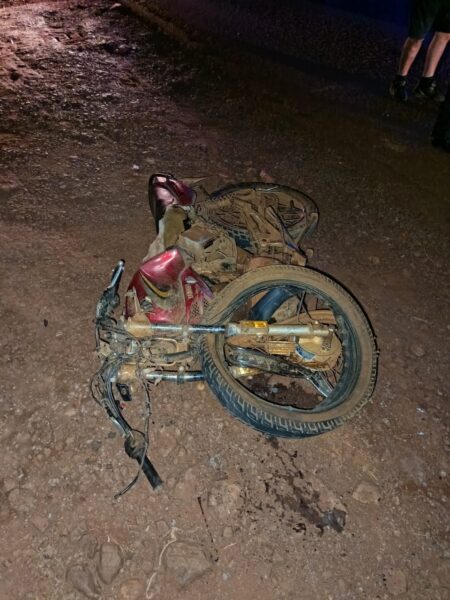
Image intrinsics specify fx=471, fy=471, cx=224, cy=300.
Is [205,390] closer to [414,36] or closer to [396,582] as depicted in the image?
[396,582]

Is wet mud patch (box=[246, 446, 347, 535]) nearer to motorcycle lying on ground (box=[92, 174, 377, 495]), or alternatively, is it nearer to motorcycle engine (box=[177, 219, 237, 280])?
motorcycle lying on ground (box=[92, 174, 377, 495])

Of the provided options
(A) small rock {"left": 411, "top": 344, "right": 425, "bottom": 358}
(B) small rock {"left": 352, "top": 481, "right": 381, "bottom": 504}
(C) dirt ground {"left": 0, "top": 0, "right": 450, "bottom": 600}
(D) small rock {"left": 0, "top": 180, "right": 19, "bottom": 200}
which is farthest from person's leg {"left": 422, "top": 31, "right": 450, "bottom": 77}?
(B) small rock {"left": 352, "top": 481, "right": 381, "bottom": 504}

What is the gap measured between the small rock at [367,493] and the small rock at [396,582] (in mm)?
379

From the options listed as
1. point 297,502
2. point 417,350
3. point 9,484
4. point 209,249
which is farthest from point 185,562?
point 417,350

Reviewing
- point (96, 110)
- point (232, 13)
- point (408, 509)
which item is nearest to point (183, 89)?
point (96, 110)

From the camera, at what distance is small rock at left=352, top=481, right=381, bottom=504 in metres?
2.83

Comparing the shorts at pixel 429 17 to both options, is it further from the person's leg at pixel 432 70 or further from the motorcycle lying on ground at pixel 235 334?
the motorcycle lying on ground at pixel 235 334

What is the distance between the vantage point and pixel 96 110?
5.75 meters

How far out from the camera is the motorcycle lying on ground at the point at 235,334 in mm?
2658

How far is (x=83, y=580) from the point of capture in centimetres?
237

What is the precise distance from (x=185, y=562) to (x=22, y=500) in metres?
0.96

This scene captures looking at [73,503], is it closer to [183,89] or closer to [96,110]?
[96,110]

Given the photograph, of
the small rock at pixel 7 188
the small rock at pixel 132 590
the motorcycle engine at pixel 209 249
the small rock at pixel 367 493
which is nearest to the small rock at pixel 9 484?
the small rock at pixel 132 590

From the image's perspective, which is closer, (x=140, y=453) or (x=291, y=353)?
(x=140, y=453)
